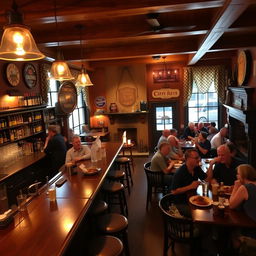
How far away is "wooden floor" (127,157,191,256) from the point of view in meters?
3.34

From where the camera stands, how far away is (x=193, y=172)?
341 cm

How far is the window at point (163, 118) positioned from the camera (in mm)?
8805

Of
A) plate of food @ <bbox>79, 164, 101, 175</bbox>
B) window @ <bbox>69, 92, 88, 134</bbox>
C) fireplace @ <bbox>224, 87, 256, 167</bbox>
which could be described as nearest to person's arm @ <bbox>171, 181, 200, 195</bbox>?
plate of food @ <bbox>79, 164, 101, 175</bbox>

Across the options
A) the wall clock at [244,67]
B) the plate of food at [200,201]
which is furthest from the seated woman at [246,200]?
the wall clock at [244,67]

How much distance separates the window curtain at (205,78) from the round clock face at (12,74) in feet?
18.1

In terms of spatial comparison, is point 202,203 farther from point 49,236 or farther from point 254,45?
point 254,45

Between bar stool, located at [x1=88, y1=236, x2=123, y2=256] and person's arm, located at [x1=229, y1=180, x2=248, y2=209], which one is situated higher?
person's arm, located at [x1=229, y1=180, x2=248, y2=209]

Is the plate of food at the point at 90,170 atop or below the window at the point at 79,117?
below

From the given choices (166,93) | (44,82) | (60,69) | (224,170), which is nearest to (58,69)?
(60,69)

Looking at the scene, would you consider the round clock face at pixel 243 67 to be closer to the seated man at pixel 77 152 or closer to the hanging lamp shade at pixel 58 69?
the seated man at pixel 77 152

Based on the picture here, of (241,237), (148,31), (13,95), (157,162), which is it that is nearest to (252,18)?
(148,31)

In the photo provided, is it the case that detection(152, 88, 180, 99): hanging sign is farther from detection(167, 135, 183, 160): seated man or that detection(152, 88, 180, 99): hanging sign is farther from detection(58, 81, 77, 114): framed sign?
detection(167, 135, 183, 160): seated man

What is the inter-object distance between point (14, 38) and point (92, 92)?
289 inches

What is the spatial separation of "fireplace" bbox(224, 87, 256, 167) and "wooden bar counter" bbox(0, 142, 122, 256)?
3.23 m
